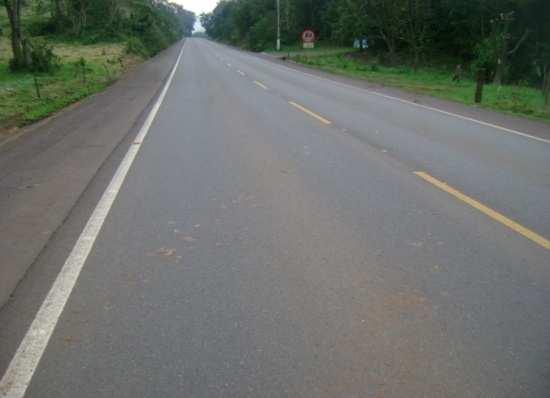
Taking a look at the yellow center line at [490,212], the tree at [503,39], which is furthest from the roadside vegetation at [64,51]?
the tree at [503,39]

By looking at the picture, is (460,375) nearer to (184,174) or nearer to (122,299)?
(122,299)

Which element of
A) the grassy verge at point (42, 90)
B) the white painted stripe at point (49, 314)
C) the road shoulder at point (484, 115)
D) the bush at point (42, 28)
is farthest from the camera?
the bush at point (42, 28)

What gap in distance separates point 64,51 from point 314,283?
1885 inches

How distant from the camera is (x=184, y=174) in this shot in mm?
7328

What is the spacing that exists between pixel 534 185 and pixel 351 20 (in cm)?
4298

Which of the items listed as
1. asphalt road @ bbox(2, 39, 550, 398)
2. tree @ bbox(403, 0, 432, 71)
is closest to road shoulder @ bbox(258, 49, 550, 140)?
asphalt road @ bbox(2, 39, 550, 398)

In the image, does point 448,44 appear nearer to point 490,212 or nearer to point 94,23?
point 94,23

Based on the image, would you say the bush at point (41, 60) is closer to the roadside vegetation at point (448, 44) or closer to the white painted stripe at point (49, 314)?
the roadside vegetation at point (448, 44)

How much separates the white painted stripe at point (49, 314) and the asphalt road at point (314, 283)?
0.22 ft

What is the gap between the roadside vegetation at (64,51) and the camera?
16.9 m

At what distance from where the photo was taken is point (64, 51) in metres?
45.7

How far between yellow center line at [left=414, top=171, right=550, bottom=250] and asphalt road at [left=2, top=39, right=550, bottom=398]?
0.09 feet

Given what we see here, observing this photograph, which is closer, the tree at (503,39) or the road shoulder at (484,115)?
the road shoulder at (484,115)

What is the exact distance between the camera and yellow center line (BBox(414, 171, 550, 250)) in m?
4.93
